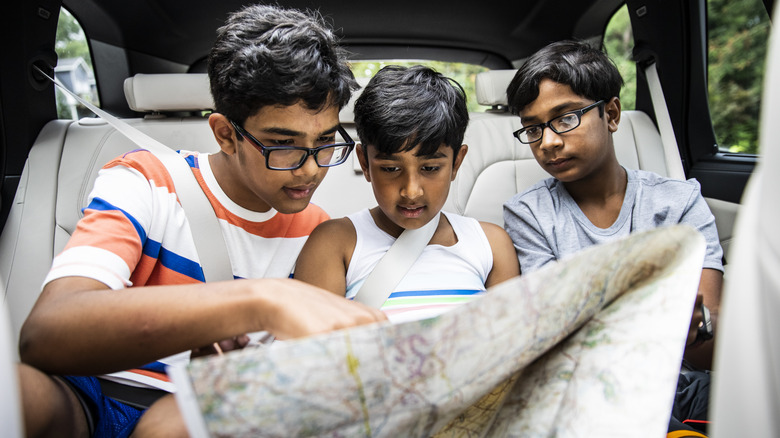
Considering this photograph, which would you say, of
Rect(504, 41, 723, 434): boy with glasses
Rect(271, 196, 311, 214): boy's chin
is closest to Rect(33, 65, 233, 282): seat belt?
Rect(271, 196, 311, 214): boy's chin

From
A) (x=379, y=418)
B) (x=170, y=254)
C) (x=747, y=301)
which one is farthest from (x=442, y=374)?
(x=170, y=254)

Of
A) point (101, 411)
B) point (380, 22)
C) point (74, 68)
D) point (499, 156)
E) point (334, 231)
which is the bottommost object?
point (101, 411)

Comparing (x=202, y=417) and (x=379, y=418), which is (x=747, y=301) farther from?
(x=202, y=417)

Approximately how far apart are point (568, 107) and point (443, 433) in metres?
1.03

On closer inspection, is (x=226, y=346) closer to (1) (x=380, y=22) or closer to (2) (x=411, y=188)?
(2) (x=411, y=188)

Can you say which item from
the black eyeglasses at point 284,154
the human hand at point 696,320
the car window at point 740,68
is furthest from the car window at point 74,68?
the car window at point 740,68

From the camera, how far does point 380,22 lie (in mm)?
2295

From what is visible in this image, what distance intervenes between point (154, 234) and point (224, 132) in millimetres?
267

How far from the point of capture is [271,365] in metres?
0.50

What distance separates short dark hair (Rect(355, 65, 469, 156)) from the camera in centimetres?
119

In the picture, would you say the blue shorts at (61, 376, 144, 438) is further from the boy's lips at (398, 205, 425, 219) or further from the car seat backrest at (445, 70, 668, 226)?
the car seat backrest at (445, 70, 668, 226)

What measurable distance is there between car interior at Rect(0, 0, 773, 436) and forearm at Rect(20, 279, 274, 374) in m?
0.93

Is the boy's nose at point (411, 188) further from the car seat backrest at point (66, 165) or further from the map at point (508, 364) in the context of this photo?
the car seat backrest at point (66, 165)

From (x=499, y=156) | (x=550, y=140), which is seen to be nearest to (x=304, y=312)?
(x=550, y=140)
